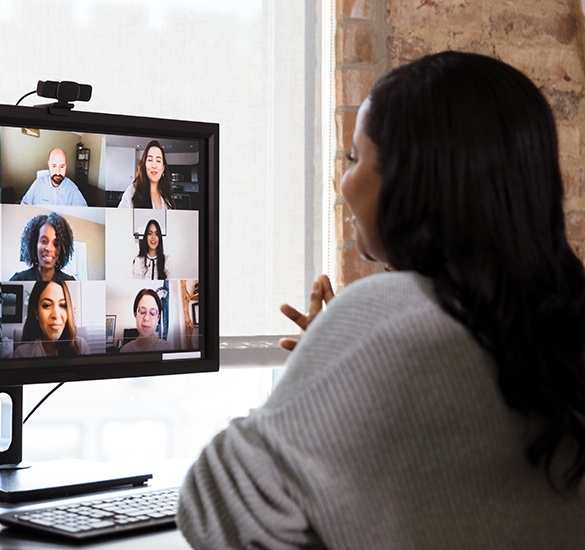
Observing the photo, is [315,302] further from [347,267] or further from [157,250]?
[347,267]

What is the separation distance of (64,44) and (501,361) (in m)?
1.11

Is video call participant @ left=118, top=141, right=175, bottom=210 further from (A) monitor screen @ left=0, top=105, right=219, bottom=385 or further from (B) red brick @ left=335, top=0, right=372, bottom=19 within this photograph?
(B) red brick @ left=335, top=0, right=372, bottom=19

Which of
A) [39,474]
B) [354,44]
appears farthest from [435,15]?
[39,474]

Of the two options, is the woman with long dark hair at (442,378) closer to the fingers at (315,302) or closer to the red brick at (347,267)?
the fingers at (315,302)

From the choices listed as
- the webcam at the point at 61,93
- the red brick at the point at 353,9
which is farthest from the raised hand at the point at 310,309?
the red brick at the point at 353,9

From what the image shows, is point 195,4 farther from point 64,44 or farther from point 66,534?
point 66,534

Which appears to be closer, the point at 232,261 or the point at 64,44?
the point at 64,44

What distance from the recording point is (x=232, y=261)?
157 centimetres

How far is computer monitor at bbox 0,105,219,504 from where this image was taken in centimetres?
106

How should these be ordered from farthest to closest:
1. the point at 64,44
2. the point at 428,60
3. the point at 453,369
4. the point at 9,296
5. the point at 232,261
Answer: the point at 232,261, the point at 64,44, the point at 9,296, the point at 428,60, the point at 453,369

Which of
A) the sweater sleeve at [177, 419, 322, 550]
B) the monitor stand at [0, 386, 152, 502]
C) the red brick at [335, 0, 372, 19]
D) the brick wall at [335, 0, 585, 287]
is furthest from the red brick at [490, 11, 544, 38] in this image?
the sweater sleeve at [177, 419, 322, 550]

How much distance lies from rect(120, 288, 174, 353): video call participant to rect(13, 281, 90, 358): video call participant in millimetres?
82

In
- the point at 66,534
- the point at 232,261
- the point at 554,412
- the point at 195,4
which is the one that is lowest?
the point at 66,534

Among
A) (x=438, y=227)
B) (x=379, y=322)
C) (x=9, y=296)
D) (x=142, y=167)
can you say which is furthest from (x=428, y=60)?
(x=9, y=296)
